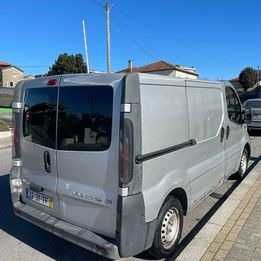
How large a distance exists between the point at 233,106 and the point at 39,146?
3.37 metres

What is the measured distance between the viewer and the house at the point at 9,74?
8338 centimetres

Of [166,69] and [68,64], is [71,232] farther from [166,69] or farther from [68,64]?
[166,69]

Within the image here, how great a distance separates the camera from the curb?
3.59m

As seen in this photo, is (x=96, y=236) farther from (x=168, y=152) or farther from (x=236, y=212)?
(x=236, y=212)

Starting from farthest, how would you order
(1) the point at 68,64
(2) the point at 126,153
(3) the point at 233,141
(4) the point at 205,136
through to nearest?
(1) the point at 68,64
(3) the point at 233,141
(4) the point at 205,136
(2) the point at 126,153

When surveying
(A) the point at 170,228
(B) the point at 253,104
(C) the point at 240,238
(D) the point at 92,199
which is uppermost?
(B) the point at 253,104

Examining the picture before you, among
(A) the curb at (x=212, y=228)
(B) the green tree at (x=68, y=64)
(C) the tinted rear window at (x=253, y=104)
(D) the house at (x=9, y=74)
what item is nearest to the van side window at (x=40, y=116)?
(A) the curb at (x=212, y=228)

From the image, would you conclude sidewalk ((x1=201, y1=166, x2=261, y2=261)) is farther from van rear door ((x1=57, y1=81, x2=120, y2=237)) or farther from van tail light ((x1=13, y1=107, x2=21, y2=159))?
van tail light ((x1=13, y1=107, x2=21, y2=159))

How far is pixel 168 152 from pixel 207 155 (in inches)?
49.7

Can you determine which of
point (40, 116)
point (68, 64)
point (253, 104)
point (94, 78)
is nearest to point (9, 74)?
point (68, 64)

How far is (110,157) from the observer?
3.19 meters

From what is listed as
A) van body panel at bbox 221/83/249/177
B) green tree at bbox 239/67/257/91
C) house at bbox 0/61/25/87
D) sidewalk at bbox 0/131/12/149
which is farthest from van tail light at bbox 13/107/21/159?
green tree at bbox 239/67/257/91

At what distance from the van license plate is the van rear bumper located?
11 centimetres

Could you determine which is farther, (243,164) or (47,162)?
(243,164)
